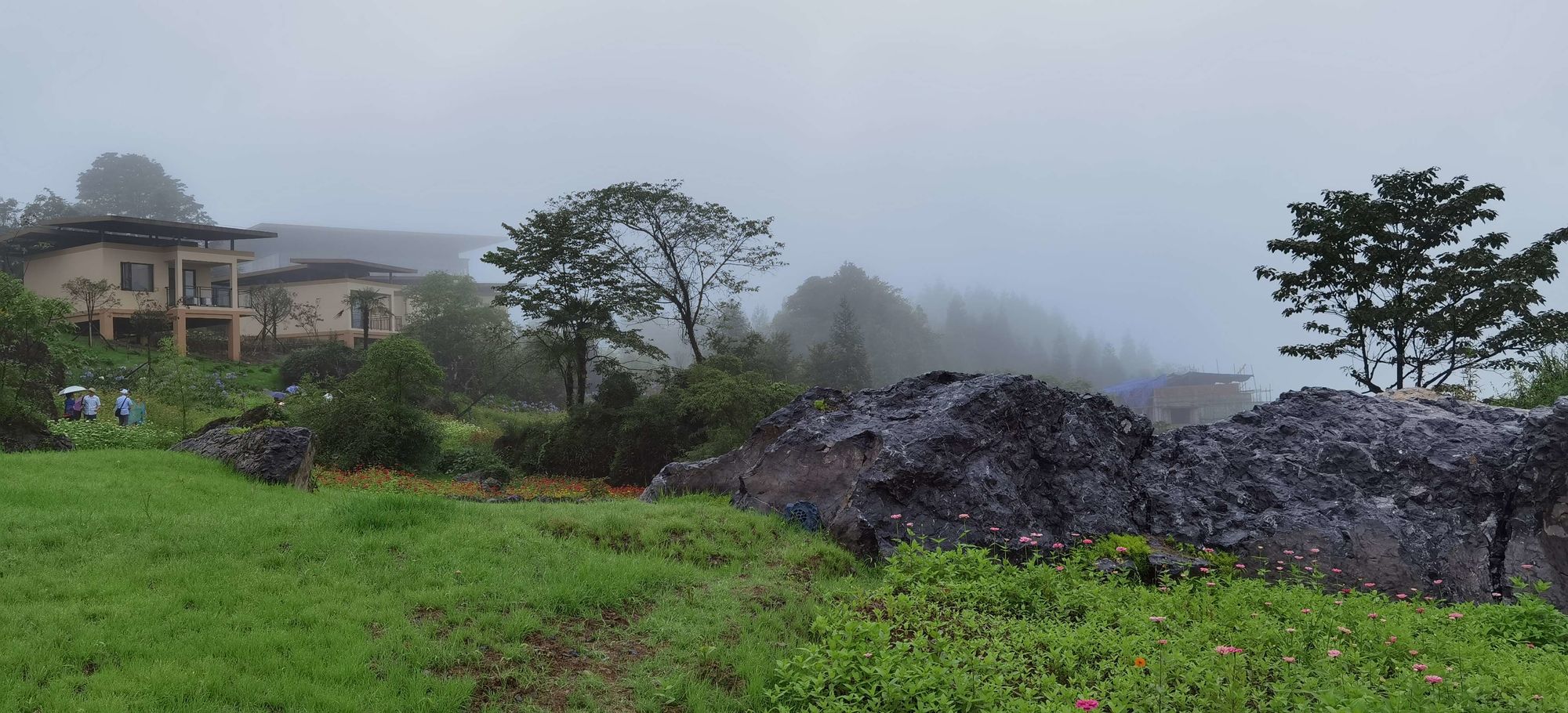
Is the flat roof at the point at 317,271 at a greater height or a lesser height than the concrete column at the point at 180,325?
greater

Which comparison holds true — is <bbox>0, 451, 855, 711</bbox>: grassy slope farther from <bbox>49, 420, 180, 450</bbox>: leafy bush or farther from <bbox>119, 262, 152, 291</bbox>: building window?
<bbox>119, 262, 152, 291</bbox>: building window

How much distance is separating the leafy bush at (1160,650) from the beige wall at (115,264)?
4553cm

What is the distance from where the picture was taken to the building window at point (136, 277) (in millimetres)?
40188

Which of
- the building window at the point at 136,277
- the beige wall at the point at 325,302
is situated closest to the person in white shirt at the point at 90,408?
the building window at the point at 136,277

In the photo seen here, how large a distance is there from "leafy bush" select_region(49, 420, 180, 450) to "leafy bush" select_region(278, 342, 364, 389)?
20497 mm

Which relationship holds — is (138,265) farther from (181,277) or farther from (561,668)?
(561,668)

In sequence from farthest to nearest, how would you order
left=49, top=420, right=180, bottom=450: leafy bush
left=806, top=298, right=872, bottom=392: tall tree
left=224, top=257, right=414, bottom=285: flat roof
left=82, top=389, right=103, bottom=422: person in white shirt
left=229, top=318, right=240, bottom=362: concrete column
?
left=224, top=257, right=414, bottom=285: flat roof → left=806, top=298, right=872, bottom=392: tall tree → left=229, top=318, right=240, bottom=362: concrete column → left=82, top=389, right=103, bottom=422: person in white shirt → left=49, top=420, right=180, bottom=450: leafy bush

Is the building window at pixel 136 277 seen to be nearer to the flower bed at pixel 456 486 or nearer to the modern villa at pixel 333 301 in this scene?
the modern villa at pixel 333 301

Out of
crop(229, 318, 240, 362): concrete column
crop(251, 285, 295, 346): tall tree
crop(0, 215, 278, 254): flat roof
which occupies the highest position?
crop(0, 215, 278, 254): flat roof

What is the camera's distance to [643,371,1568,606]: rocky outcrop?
318 inches

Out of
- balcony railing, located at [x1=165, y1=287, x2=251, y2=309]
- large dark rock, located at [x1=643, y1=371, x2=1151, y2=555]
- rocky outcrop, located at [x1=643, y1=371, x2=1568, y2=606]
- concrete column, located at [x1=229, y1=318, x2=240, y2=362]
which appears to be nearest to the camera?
rocky outcrop, located at [x1=643, y1=371, x2=1568, y2=606]

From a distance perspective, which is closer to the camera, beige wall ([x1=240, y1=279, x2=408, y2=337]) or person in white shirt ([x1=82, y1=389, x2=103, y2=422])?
person in white shirt ([x1=82, y1=389, x2=103, y2=422])

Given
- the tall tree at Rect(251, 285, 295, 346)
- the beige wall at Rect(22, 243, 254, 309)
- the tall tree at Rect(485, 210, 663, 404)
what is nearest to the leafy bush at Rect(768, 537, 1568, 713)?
the tall tree at Rect(485, 210, 663, 404)

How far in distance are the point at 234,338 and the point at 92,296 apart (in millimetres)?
5723
